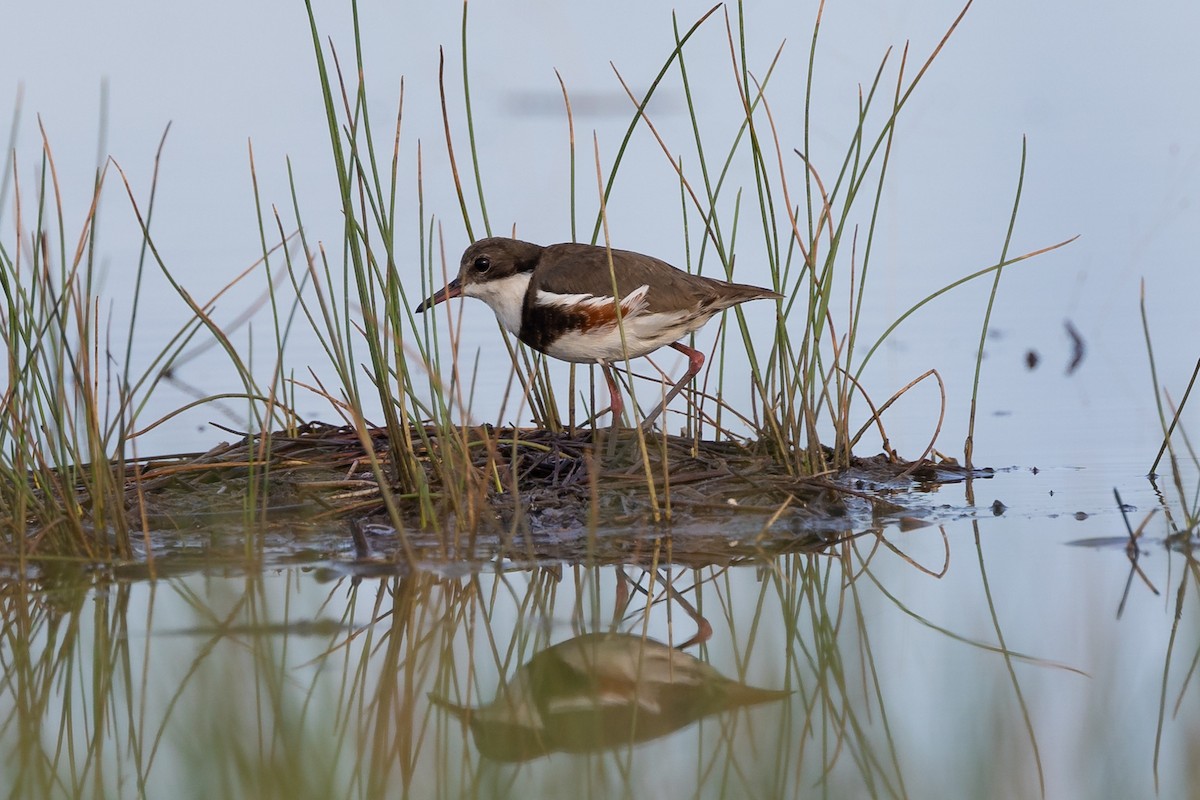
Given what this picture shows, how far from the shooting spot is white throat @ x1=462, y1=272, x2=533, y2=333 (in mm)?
6559

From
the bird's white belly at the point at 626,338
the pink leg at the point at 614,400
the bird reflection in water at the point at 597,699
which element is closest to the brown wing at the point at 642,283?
the bird's white belly at the point at 626,338

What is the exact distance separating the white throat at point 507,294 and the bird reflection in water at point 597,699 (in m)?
2.44

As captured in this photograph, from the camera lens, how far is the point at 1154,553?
499 cm

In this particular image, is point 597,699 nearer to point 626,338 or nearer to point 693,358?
point 626,338

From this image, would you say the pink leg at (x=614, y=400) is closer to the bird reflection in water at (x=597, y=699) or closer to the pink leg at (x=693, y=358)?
the pink leg at (x=693, y=358)

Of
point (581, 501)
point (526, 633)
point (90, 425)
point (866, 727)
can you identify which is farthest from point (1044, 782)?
point (90, 425)

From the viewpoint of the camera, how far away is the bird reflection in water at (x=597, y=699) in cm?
373

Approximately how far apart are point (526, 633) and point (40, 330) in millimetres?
1960

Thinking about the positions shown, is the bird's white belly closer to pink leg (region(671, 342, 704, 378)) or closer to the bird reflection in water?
pink leg (region(671, 342, 704, 378))

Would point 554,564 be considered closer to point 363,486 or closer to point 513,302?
point 363,486

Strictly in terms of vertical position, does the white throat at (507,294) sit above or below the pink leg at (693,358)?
above

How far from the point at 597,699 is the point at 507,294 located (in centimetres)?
290

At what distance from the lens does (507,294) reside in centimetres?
659

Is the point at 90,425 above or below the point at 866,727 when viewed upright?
above
